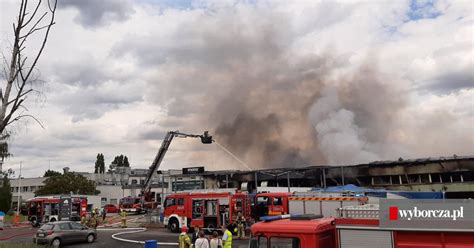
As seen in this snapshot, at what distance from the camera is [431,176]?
36.6m

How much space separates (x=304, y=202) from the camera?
21922 millimetres

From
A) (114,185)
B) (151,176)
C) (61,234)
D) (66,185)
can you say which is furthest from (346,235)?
(114,185)

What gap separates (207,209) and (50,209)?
1834 cm

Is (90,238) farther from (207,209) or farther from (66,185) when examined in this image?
(66,185)

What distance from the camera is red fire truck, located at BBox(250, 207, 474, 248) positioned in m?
6.26

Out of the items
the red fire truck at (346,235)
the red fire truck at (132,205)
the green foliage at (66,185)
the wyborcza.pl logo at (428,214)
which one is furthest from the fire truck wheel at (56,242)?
the green foliage at (66,185)

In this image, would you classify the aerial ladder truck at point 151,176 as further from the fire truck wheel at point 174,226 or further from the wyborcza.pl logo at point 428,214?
the wyborcza.pl logo at point 428,214

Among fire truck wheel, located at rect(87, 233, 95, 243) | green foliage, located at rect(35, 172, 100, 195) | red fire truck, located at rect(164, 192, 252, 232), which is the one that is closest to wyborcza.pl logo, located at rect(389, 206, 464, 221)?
red fire truck, located at rect(164, 192, 252, 232)

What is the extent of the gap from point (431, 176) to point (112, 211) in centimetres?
4252

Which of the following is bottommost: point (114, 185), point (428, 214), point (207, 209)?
point (207, 209)

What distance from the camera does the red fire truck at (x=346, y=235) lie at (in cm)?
626

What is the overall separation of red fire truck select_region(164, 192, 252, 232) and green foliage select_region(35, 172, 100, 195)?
4357cm

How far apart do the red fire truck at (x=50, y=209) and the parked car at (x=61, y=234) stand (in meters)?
13.6

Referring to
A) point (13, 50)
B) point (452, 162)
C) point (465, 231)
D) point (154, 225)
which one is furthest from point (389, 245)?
point (452, 162)
